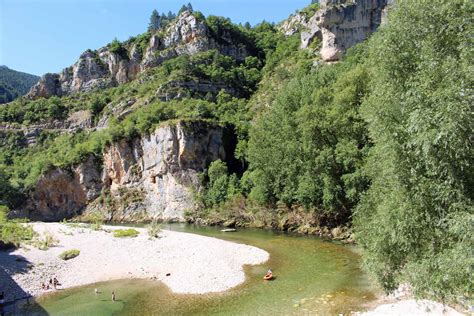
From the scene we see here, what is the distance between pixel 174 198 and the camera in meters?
73.9

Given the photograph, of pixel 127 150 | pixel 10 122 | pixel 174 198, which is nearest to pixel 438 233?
pixel 174 198

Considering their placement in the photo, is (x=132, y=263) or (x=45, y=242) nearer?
(x=132, y=263)

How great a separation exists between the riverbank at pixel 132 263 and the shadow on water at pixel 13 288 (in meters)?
0.06

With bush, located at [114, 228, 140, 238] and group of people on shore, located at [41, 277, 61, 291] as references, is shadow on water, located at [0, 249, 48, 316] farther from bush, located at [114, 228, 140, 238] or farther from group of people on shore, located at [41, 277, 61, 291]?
bush, located at [114, 228, 140, 238]

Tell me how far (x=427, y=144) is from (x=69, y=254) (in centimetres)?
3142

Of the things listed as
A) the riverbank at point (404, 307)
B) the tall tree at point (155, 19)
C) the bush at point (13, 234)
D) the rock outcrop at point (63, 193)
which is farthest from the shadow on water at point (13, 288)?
the tall tree at point (155, 19)

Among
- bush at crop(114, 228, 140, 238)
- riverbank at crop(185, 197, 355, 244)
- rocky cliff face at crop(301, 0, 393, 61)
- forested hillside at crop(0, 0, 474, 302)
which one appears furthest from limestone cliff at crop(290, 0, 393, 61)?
bush at crop(114, 228, 140, 238)

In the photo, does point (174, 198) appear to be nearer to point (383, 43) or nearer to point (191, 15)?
point (383, 43)

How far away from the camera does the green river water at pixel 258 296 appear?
71.6 feet

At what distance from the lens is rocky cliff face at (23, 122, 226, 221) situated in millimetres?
75188

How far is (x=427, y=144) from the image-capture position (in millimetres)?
12734

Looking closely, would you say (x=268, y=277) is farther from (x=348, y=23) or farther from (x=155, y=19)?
(x=155, y=19)

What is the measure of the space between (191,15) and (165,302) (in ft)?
366

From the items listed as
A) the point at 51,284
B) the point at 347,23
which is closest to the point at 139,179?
the point at 51,284
